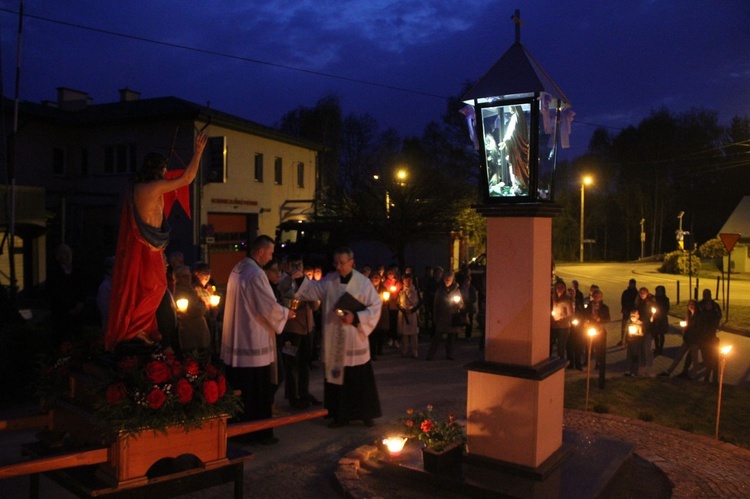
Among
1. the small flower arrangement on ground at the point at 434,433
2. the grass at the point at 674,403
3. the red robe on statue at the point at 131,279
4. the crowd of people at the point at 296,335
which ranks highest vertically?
the red robe on statue at the point at 131,279

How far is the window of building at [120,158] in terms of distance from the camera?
30.4 meters

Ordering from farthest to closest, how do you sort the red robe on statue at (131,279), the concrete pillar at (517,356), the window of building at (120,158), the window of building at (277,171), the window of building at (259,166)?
the window of building at (277,171) → the window of building at (259,166) → the window of building at (120,158) → the concrete pillar at (517,356) → the red robe on statue at (131,279)

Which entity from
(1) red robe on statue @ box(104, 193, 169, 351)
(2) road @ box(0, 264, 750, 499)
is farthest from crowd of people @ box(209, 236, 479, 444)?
(1) red robe on statue @ box(104, 193, 169, 351)

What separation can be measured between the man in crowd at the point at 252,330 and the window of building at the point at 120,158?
25.1 metres

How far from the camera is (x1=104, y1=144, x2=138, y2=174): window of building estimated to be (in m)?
30.4

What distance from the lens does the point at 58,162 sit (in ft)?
103

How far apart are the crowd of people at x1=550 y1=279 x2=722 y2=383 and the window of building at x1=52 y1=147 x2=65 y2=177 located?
2636 cm

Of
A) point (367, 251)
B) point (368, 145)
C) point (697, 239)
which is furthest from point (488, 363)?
point (697, 239)

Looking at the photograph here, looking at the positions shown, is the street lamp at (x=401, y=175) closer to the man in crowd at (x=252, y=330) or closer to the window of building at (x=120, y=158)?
the window of building at (x=120, y=158)

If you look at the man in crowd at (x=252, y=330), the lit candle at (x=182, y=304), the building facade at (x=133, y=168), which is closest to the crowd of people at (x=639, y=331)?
the man in crowd at (x=252, y=330)

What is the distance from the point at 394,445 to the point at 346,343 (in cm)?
188

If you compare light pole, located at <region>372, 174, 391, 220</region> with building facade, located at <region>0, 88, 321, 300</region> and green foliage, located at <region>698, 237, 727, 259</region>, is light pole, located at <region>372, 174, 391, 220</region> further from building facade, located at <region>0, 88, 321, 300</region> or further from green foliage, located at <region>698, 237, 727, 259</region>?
green foliage, located at <region>698, 237, 727, 259</region>

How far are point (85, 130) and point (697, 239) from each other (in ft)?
183

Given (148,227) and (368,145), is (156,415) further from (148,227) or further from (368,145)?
(368,145)
